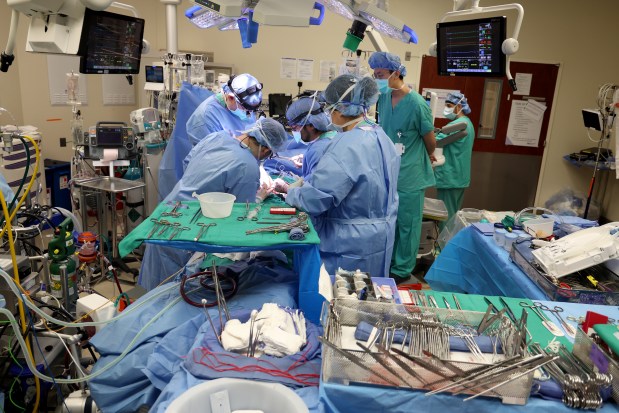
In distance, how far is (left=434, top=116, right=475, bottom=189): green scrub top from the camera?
4.68 meters

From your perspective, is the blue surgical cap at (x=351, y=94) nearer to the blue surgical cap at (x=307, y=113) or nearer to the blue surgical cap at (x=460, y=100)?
the blue surgical cap at (x=307, y=113)

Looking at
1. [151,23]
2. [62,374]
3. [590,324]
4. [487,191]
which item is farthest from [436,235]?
[151,23]

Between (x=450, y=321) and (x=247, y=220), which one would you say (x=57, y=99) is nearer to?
(x=247, y=220)

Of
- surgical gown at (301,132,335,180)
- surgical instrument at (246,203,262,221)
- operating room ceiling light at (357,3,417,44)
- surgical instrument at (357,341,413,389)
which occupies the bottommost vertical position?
surgical instrument at (357,341,413,389)

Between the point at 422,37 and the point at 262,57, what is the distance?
6.58ft

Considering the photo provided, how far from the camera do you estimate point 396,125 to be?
13.2 ft

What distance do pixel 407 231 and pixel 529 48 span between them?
3321 millimetres

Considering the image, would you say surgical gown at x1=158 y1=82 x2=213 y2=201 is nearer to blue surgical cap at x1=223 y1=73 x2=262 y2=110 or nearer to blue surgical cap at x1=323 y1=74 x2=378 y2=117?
blue surgical cap at x1=223 y1=73 x2=262 y2=110

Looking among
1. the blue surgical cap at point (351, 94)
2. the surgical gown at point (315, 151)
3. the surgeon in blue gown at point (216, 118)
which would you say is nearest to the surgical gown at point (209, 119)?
the surgeon in blue gown at point (216, 118)

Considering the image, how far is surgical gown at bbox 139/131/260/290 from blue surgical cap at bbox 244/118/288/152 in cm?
11

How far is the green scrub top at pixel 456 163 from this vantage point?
4.68 metres

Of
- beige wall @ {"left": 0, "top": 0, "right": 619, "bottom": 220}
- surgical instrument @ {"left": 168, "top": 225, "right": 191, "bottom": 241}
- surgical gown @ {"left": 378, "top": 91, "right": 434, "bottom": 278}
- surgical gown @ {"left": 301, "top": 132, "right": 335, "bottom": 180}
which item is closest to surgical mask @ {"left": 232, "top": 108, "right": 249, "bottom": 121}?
surgical gown @ {"left": 301, "top": 132, "right": 335, "bottom": 180}

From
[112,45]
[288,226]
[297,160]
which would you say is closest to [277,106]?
[297,160]

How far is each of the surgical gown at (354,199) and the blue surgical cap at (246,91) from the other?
151cm
